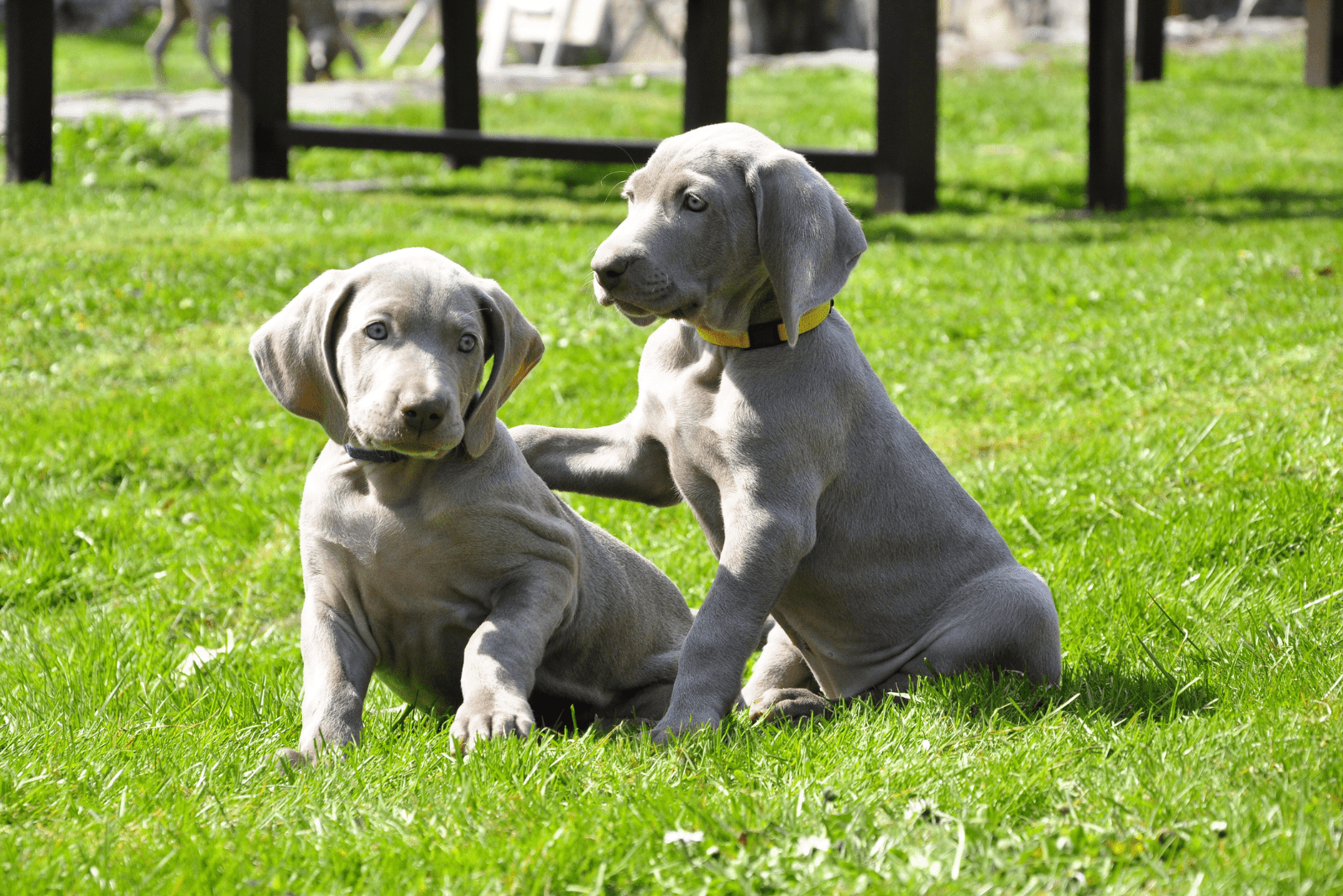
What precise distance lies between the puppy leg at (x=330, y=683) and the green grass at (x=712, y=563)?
13cm

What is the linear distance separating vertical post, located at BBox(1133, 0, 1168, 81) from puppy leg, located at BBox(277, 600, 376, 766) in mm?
15428

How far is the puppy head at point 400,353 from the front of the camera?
2.88 metres

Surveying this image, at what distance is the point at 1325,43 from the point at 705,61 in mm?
9929

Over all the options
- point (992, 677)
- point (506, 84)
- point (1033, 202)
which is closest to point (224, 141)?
point (506, 84)

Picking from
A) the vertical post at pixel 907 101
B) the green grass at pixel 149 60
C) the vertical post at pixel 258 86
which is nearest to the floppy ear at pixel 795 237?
the vertical post at pixel 907 101

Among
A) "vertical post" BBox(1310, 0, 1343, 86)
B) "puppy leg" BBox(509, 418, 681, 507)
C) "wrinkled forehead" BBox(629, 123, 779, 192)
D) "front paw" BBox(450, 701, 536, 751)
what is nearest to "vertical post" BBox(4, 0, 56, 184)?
"puppy leg" BBox(509, 418, 681, 507)

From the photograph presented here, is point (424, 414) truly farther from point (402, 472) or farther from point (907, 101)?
point (907, 101)

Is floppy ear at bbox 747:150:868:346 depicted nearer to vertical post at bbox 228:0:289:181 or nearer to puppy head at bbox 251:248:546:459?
puppy head at bbox 251:248:546:459

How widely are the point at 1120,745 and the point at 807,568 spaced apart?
0.88 meters

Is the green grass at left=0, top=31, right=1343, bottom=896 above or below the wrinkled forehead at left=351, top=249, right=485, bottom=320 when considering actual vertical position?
below

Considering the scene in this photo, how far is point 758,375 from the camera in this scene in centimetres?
321

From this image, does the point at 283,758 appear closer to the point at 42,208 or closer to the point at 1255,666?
the point at 1255,666

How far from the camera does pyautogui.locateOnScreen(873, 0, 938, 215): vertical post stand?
9312 mm

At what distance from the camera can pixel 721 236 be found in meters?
3.09
